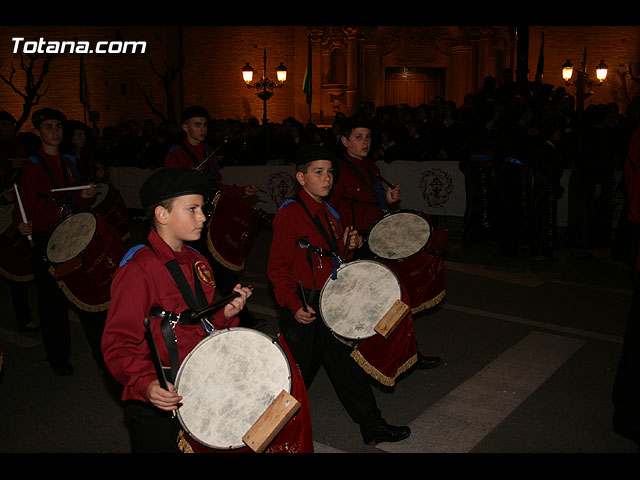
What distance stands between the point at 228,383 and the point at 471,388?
9.16 ft

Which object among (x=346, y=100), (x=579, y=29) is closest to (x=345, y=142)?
(x=346, y=100)

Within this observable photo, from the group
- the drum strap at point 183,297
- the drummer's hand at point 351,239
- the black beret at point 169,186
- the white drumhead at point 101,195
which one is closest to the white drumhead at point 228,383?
the drum strap at point 183,297

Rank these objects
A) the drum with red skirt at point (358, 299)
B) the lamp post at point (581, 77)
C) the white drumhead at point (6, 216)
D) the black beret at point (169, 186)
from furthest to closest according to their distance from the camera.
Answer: the lamp post at point (581, 77), the white drumhead at point (6, 216), the drum with red skirt at point (358, 299), the black beret at point (169, 186)

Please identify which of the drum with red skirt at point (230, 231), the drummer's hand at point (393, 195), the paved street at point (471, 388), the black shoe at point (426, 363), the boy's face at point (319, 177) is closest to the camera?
the boy's face at point (319, 177)

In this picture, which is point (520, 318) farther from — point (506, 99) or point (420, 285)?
point (506, 99)

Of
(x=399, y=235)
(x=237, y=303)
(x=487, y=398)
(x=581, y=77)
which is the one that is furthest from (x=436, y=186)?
(x=581, y=77)

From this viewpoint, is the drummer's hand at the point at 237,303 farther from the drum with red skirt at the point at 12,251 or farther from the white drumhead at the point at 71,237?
the drum with red skirt at the point at 12,251

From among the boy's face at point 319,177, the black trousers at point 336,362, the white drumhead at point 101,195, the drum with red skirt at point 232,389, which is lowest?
the black trousers at point 336,362

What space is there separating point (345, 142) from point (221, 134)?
33.3 feet

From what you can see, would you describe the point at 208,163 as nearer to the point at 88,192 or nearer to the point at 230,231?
the point at 230,231

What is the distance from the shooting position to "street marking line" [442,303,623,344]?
18.5ft

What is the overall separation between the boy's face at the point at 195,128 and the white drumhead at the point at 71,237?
5.50 feet

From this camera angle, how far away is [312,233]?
12.3 ft

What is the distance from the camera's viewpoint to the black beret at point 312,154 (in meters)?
3.78
